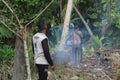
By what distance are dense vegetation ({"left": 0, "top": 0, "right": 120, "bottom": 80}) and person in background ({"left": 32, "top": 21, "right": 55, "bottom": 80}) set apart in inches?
19.5

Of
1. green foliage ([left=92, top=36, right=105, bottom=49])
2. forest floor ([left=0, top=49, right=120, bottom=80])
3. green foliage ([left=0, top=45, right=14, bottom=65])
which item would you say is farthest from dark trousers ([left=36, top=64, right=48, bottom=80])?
green foliage ([left=92, top=36, right=105, bottom=49])

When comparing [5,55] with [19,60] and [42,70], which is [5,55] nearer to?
[19,60]

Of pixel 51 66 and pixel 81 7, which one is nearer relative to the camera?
pixel 51 66

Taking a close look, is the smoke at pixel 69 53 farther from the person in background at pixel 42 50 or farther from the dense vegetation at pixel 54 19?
the person in background at pixel 42 50

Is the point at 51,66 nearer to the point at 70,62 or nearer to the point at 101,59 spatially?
the point at 70,62

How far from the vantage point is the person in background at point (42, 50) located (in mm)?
6656

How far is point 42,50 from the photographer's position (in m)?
6.79

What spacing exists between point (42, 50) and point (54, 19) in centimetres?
557

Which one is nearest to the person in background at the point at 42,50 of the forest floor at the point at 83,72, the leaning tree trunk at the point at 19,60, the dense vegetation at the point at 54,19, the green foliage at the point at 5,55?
the leaning tree trunk at the point at 19,60

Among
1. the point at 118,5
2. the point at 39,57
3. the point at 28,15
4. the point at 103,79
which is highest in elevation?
the point at 118,5

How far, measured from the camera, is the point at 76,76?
357 inches

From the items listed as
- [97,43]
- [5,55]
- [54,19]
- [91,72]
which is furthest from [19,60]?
[97,43]

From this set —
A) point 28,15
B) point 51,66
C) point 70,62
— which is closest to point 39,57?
point 51,66

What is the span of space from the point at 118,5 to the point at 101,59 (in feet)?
23.0
